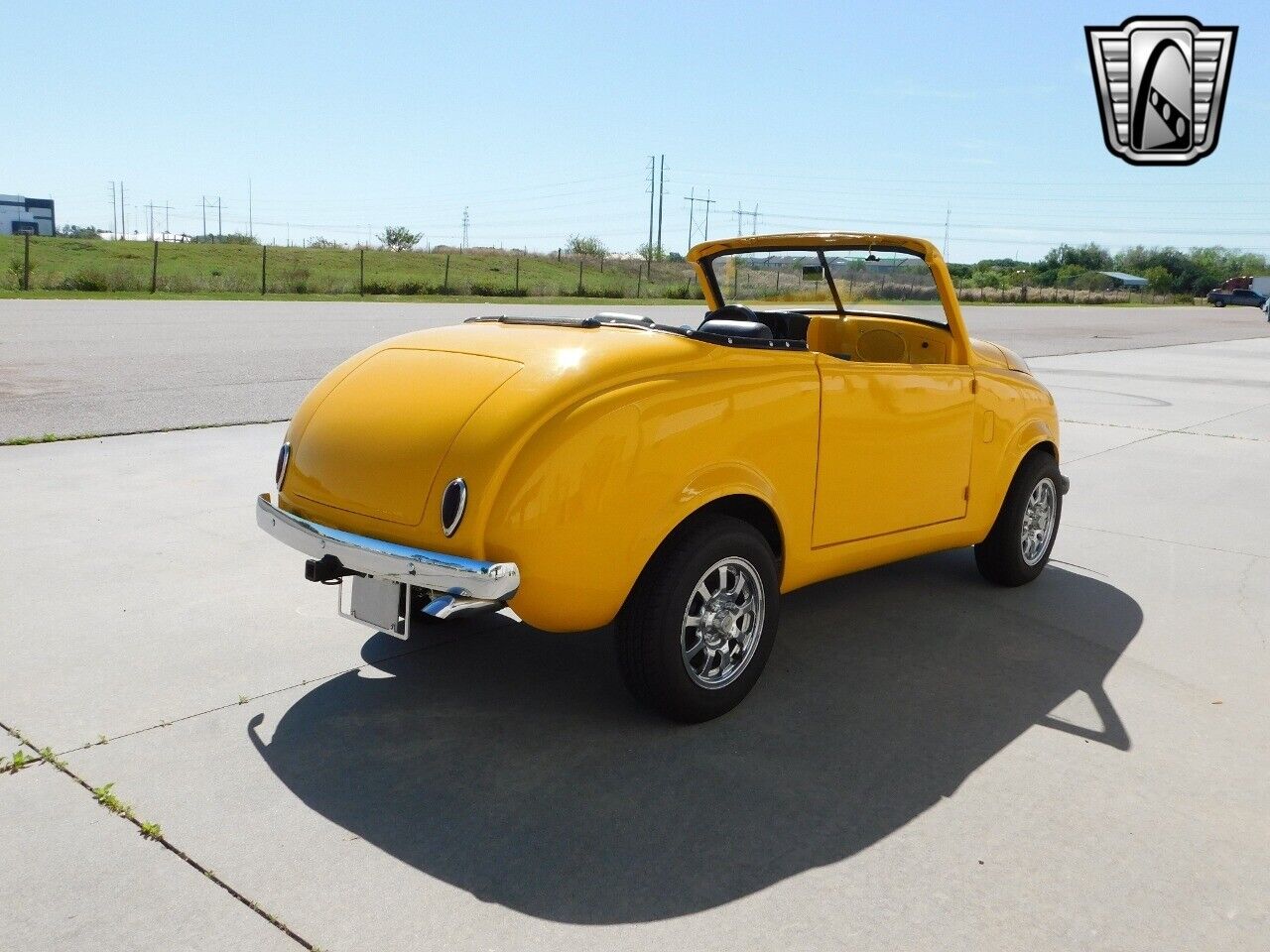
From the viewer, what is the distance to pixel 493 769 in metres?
3.54

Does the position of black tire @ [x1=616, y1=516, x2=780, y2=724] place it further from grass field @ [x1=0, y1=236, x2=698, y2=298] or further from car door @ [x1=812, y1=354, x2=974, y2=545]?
grass field @ [x1=0, y1=236, x2=698, y2=298]

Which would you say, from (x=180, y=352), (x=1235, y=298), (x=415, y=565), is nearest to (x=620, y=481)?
(x=415, y=565)

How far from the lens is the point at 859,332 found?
5.65m

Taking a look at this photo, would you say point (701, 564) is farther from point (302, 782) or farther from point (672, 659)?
point (302, 782)

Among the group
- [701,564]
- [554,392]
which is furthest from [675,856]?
[554,392]

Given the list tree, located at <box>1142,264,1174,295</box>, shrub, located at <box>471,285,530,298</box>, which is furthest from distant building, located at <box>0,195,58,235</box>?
tree, located at <box>1142,264,1174,295</box>

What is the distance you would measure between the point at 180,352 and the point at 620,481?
503 inches

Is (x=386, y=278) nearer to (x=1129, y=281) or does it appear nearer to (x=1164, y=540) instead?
(x=1164, y=540)

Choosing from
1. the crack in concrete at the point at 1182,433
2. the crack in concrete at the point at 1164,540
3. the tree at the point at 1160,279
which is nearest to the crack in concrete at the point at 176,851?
the crack in concrete at the point at 1164,540

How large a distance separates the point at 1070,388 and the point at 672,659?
1273 centimetres

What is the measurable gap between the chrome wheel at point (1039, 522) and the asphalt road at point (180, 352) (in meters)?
1.17

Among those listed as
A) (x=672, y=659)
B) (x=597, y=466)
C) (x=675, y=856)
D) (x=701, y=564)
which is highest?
(x=597, y=466)

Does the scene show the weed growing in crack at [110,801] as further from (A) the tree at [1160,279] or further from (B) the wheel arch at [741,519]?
(A) the tree at [1160,279]

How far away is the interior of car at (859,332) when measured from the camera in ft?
17.5
